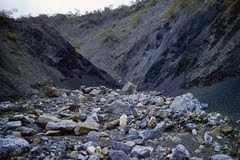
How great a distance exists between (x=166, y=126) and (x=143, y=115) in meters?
1.07

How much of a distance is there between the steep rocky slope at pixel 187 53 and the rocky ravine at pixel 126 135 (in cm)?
82

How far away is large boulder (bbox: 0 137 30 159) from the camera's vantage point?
14.5 ft

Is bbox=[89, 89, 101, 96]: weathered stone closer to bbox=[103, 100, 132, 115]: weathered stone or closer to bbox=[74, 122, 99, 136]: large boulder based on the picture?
bbox=[103, 100, 132, 115]: weathered stone

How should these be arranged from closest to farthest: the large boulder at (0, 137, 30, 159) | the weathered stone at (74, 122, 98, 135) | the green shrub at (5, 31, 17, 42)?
1. the large boulder at (0, 137, 30, 159)
2. the weathered stone at (74, 122, 98, 135)
3. the green shrub at (5, 31, 17, 42)

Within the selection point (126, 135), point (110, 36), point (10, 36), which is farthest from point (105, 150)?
point (110, 36)


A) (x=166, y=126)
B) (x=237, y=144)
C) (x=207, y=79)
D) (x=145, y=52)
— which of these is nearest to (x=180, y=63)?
(x=207, y=79)

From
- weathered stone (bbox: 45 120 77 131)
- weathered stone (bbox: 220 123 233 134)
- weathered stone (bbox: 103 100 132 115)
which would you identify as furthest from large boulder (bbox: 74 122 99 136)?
weathered stone (bbox: 220 123 233 134)

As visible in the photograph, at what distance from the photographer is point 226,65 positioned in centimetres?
764

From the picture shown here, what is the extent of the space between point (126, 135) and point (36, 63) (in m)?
8.43

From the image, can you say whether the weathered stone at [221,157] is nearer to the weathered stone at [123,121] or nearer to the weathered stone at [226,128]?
the weathered stone at [226,128]

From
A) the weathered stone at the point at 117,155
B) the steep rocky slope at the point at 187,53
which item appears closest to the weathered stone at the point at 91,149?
the weathered stone at the point at 117,155

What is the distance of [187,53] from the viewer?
10.4m

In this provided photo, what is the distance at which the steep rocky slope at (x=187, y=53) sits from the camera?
7486 millimetres

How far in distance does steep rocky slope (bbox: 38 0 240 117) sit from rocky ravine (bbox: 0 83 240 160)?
0.82m
